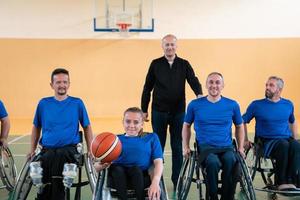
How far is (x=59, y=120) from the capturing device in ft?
10.6

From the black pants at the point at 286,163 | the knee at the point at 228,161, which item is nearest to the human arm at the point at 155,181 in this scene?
the knee at the point at 228,161

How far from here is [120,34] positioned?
948cm

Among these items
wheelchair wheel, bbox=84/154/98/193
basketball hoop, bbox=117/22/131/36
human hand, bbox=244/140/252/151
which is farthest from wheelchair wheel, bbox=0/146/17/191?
basketball hoop, bbox=117/22/131/36

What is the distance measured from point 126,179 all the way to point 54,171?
0.61m

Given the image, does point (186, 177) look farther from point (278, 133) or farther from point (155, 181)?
point (278, 133)

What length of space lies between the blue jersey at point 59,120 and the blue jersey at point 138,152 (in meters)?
0.53

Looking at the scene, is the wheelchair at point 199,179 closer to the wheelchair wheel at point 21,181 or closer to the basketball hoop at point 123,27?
the wheelchair wheel at point 21,181

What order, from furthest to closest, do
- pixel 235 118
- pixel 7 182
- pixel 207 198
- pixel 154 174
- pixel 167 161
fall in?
1. pixel 167 161
2. pixel 7 182
3. pixel 235 118
4. pixel 207 198
5. pixel 154 174

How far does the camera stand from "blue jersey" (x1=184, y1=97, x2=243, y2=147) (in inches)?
129

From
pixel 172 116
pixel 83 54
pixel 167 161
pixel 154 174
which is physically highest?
pixel 83 54

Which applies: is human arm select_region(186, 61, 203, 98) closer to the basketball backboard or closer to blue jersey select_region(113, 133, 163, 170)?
blue jersey select_region(113, 133, 163, 170)

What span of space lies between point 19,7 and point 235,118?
7.37 m

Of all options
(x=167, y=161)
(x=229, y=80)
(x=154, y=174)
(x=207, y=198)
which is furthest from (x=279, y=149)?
(x=229, y=80)

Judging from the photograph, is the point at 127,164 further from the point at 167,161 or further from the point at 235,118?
the point at 167,161
